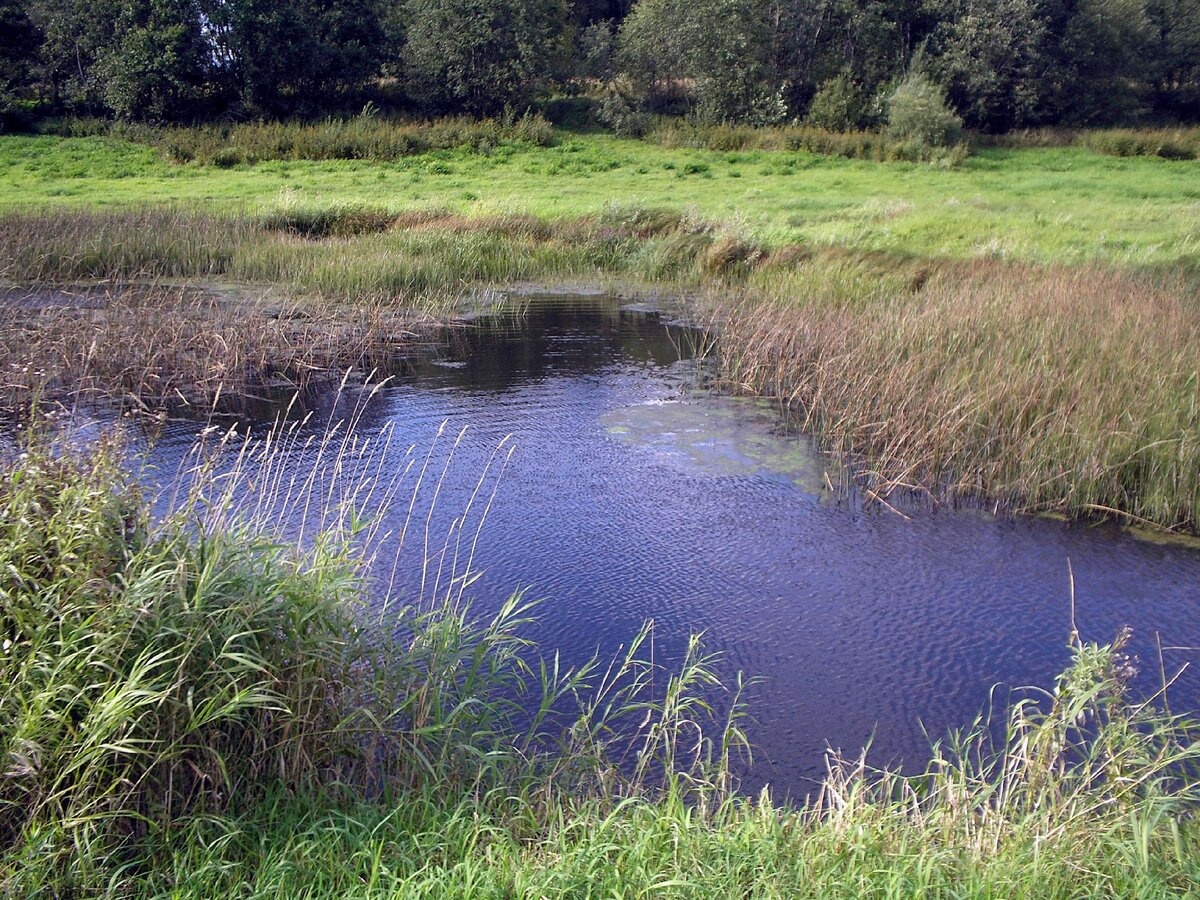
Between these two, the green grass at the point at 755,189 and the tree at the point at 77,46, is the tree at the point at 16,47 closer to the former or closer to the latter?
the tree at the point at 77,46

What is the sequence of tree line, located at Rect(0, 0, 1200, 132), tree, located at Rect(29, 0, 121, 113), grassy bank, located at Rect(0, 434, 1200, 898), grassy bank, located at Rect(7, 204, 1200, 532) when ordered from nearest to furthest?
1. grassy bank, located at Rect(0, 434, 1200, 898)
2. grassy bank, located at Rect(7, 204, 1200, 532)
3. tree, located at Rect(29, 0, 121, 113)
4. tree line, located at Rect(0, 0, 1200, 132)

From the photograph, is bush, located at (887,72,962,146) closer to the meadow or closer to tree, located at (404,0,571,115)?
the meadow

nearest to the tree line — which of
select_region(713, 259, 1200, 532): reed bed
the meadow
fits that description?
the meadow

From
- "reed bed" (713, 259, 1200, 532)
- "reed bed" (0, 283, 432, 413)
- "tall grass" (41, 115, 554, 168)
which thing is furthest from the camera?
"tall grass" (41, 115, 554, 168)

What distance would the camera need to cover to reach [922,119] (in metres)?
29.3

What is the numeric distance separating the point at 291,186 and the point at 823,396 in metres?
17.0

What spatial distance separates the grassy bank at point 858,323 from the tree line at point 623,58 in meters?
17.6

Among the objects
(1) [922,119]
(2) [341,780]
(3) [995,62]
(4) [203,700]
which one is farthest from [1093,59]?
(4) [203,700]

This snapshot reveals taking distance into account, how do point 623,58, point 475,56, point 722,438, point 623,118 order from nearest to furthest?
1. point 722,438
2. point 475,56
3. point 623,118
4. point 623,58

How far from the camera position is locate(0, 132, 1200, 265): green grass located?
15805mm

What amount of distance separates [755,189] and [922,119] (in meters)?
9.40

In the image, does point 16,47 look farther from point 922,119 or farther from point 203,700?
point 203,700

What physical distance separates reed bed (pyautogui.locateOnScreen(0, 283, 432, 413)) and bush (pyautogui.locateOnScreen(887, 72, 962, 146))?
68.5 feet

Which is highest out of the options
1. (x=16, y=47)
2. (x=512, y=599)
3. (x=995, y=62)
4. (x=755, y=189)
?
(x=995, y=62)
